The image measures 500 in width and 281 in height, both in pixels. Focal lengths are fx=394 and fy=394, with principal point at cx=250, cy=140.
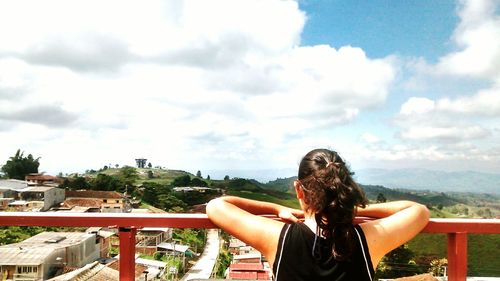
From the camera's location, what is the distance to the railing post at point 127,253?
182 centimetres

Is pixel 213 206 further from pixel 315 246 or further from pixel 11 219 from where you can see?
pixel 11 219

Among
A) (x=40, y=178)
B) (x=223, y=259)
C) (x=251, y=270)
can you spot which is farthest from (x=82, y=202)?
(x=251, y=270)

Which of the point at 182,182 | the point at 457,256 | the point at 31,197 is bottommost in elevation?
the point at 31,197

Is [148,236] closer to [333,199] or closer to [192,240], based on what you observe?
[333,199]

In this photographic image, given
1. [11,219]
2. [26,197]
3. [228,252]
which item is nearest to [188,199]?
[26,197]

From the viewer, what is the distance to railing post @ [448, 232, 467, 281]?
5.98 ft

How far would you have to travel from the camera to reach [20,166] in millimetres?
66062

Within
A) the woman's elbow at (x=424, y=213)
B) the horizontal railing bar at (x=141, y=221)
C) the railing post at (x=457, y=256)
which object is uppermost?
the woman's elbow at (x=424, y=213)

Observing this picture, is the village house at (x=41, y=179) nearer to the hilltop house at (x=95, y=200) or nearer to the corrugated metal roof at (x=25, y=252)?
the hilltop house at (x=95, y=200)

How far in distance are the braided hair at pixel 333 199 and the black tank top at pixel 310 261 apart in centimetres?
3

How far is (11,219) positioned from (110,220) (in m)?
0.47

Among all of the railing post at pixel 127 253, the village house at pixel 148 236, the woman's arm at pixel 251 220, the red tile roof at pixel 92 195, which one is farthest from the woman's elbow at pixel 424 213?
the red tile roof at pixel 92 195

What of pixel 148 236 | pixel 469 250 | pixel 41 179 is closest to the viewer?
pixel 469 250

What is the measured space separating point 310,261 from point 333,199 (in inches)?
8.8
